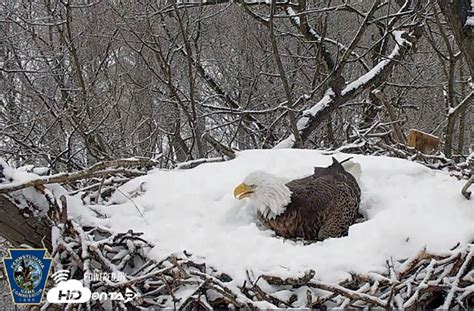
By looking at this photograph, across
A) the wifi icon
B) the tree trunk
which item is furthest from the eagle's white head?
the tree trunk

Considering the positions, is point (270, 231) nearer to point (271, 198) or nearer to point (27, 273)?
point (271, 198)

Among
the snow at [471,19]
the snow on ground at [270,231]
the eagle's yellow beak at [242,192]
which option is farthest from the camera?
the snow at [471,19]

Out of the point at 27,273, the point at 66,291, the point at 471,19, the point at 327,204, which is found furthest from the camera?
the point at 471,19

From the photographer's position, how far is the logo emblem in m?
1.87

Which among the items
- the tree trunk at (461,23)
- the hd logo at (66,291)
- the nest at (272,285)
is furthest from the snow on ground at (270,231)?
the tree trunk at (461,23)

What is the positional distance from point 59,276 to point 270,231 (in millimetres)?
1071

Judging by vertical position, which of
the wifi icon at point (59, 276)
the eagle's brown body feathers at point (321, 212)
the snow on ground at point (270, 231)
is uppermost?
the wifi icon at point (59, 276)

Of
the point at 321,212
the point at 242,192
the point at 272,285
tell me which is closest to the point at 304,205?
the point at 321,212

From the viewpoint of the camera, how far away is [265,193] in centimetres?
252

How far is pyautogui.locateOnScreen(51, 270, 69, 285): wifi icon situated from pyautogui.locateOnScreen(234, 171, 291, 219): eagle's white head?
90 centimetres

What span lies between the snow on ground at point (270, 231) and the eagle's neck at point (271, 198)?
0.09 m

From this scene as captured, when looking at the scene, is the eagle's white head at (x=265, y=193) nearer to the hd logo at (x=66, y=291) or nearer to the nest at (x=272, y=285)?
the nest at (x=272, y=285)

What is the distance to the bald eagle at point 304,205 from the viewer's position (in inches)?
99.6

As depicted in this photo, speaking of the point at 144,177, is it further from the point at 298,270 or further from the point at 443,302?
the point at 443,302
